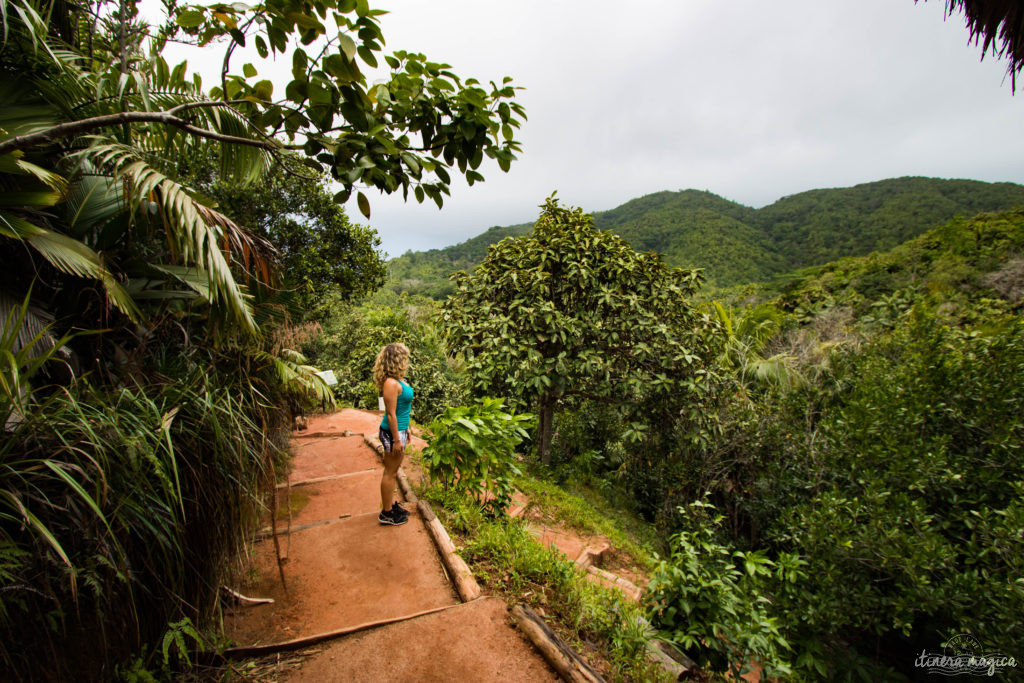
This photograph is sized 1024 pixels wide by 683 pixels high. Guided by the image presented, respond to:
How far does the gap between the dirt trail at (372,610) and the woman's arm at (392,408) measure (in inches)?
31.2

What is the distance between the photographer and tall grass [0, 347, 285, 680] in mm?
1568

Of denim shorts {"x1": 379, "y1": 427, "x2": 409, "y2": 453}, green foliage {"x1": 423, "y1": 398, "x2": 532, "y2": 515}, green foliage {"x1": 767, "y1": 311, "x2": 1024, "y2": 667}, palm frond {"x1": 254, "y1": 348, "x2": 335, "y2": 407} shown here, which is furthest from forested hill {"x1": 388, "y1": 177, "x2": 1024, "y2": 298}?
denim shorts {"x1": 379, "y1": 427, "x2": 409, "y2": 453}

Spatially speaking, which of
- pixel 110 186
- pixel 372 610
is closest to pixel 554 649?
pixel 372 610

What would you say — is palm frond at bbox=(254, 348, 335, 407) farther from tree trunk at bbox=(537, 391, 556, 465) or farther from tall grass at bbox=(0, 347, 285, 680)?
tree trunk at bbox=(537, 391, 556, 465)

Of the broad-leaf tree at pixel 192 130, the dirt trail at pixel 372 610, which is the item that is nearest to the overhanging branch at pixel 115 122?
the broad-leaf tree at pixel 192 130

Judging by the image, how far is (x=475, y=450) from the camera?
3.73 meters

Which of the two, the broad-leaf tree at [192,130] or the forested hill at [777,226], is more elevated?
the forested hill at [777,226]

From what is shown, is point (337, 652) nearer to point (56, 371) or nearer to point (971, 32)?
point (56, 371)

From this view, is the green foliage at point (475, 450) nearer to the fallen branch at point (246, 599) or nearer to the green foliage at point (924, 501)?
the fallen branch at point (246, 599)

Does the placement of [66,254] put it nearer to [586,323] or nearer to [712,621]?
[712,621]

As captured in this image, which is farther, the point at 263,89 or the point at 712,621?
the point at 712,621

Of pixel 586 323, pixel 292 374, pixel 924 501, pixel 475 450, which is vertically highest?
pixel 586 323

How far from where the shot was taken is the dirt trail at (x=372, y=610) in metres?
2.27

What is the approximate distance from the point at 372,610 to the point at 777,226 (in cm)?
5938
